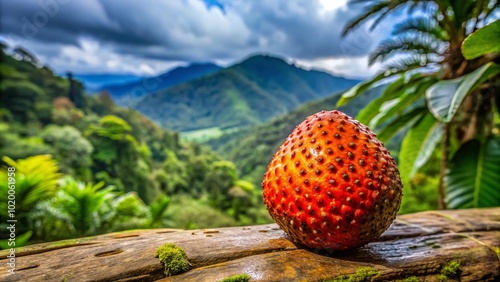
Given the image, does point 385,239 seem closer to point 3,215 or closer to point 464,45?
point 464,45

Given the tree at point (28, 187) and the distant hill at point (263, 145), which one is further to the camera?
the distant hill at point (263, 145)

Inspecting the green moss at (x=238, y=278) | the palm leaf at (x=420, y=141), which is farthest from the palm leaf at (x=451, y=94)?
the green moss at (x=238, y=278)

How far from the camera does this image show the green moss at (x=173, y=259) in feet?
3.55

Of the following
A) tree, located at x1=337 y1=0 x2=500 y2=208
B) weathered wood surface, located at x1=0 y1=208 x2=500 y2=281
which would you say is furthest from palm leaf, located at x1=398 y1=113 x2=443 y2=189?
weathered wood surface, located at x1=0 y1=208 x2=500 y2=281

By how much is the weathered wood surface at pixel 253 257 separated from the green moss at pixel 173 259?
0.02 metres

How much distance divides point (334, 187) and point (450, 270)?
573 mm

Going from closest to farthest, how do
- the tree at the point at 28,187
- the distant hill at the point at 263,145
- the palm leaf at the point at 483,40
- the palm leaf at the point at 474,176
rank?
the palm leaf at the point at 483,40 < the palm leaf at the point at 474,176 < the tree at the point at 28,187 < the distant hill at the point at 263,145

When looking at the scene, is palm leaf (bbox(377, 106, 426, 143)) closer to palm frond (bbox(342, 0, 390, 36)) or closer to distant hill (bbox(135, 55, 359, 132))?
palm frond (bbox(342, 0, 390, 36))

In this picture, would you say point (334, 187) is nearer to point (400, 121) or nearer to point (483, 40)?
point (483, 40)

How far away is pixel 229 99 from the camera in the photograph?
67.2 metres

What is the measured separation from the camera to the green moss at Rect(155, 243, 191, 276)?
108 cm

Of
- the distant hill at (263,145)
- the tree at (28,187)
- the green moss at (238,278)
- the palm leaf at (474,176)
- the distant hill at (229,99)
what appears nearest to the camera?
the green moss at (238,278)

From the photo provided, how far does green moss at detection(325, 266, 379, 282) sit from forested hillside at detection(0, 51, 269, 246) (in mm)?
3968

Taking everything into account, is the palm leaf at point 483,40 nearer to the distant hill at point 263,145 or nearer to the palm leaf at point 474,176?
the palm leaf at point 474,176
